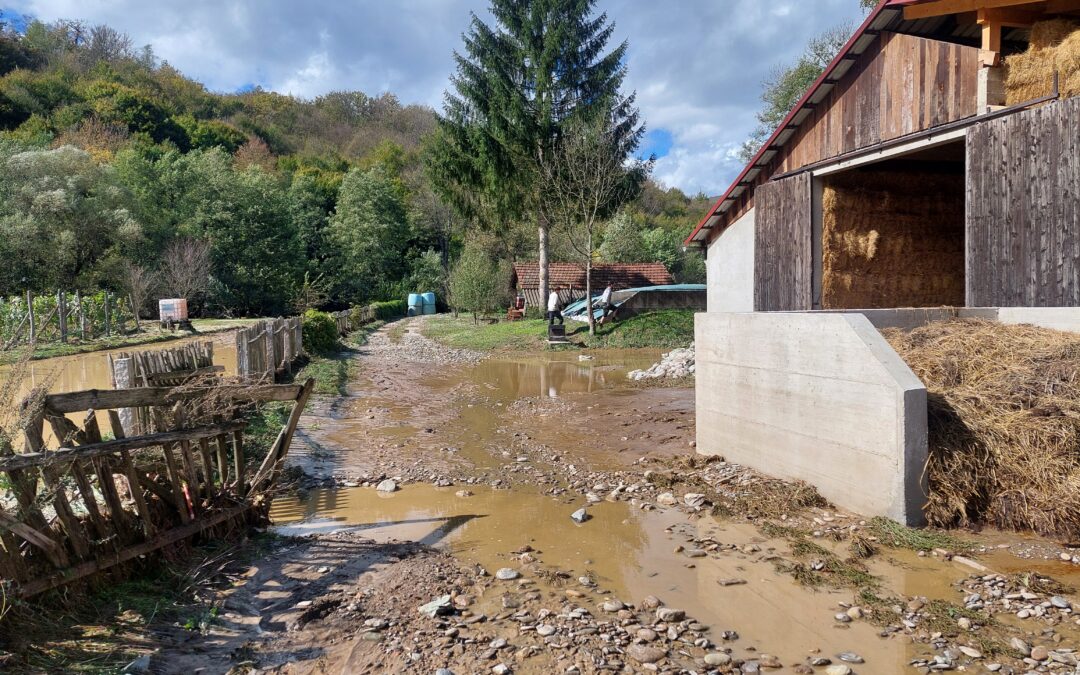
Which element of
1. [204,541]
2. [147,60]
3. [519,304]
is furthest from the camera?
[147,60]

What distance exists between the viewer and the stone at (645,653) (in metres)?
4.55

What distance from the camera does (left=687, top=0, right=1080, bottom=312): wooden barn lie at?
8.34 m

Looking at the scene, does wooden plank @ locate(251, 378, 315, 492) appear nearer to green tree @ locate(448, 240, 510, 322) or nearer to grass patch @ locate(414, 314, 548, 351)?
grass patch @ locate(414, 314, 548, 351)

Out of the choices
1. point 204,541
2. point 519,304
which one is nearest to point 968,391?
point 204,541

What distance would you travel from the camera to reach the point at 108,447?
16.8 feet

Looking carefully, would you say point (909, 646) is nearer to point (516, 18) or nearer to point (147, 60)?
point (516, 18)

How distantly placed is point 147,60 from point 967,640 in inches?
4204

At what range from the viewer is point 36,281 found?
1254 inches

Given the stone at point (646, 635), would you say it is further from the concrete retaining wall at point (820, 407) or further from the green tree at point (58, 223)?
the green tree at point (58, 223)

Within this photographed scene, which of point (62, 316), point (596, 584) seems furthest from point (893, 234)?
point (62, 316)

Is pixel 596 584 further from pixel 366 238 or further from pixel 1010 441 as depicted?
pixel 366 238

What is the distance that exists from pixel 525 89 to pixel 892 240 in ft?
77.5

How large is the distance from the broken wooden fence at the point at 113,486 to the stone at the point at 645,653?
3898 mm

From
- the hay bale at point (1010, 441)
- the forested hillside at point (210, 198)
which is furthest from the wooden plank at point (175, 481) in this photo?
the forested hillside at point (210, 198)
